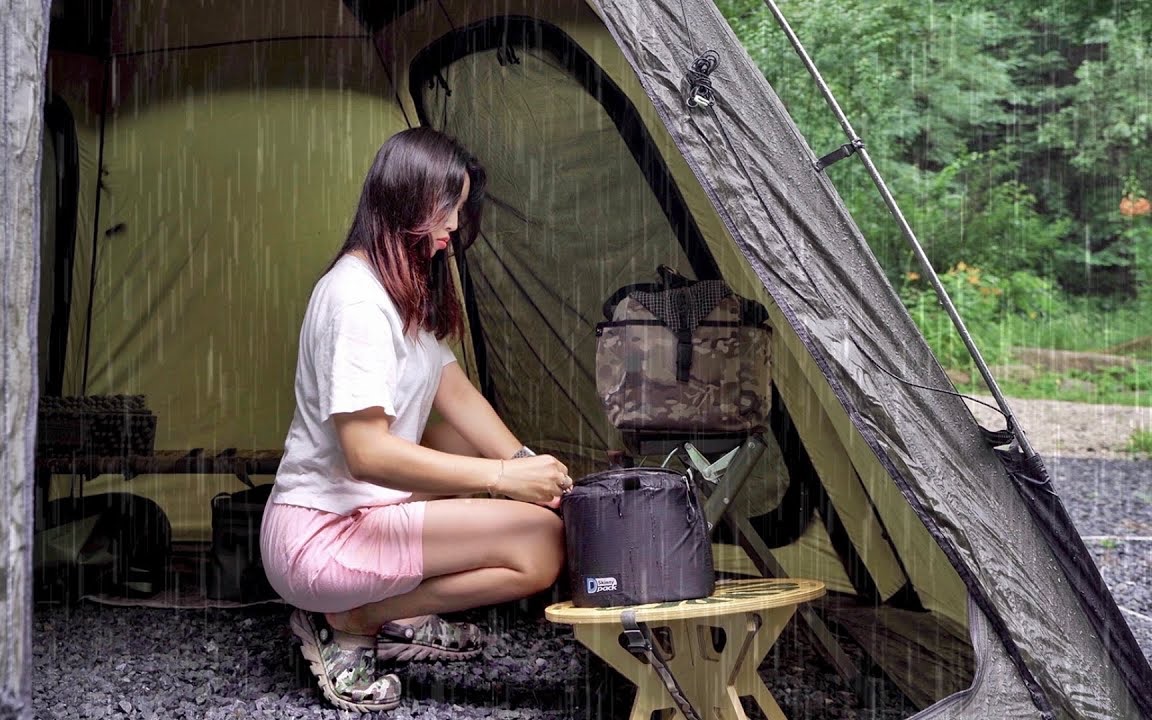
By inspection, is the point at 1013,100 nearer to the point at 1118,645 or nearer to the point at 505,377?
the point at 505,377

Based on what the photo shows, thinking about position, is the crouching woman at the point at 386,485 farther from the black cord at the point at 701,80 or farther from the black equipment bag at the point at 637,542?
the black cord at the point at 701,80

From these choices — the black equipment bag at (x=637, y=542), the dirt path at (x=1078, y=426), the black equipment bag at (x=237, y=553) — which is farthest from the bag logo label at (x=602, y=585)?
the dirt path at (x=1078, y=426)

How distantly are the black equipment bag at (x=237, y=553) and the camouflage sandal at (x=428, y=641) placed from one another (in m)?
0.91

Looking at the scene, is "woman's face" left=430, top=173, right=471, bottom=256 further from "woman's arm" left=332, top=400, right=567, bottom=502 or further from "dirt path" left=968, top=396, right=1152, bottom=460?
"dirt path" left=968, top=396, right=1152, bottom=460

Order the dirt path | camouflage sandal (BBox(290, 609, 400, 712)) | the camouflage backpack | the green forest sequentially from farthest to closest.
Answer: the green forest < the dirt path < the camouflage backpack < camouflage sandal (BBox(290, 609, 400, 712))

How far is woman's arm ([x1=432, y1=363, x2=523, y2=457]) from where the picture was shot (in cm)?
259

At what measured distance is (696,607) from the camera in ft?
6.27

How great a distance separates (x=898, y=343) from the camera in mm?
1986

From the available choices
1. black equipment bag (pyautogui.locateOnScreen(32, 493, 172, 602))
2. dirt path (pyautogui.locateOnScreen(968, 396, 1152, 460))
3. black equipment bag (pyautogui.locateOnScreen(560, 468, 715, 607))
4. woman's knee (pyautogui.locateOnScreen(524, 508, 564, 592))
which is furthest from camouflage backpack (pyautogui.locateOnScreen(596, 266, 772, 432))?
dirt path (pyautogui.locateOnScreen(968, 396, 1152, 460))

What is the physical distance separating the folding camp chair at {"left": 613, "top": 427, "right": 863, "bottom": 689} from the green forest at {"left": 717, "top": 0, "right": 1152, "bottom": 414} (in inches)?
279

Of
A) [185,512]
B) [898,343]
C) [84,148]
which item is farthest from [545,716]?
[84,148]

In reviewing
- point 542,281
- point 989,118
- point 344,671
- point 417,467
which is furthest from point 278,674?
point 989,118

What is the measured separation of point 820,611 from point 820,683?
45 cm

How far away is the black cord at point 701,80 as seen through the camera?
197cm
